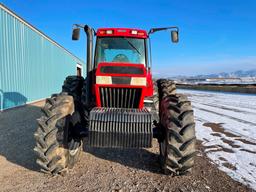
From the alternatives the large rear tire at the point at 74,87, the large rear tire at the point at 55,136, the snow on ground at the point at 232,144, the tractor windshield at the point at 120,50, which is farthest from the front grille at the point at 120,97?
the snow on ground at the point at 232,144

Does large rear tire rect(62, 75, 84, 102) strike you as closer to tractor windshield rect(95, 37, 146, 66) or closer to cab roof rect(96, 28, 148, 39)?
tractor windshield rect(95, 37, 146, 66)

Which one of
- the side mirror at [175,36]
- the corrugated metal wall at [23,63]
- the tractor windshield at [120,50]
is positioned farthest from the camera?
the corrugated metal wall at [23,63]

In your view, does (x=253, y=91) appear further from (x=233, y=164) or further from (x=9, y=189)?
(x=9, y=189)

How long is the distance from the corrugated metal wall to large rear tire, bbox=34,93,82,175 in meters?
7.43

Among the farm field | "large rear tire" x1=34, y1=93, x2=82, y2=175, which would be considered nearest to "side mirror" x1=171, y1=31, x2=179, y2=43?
the farm field

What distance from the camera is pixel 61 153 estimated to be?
368 centimetres

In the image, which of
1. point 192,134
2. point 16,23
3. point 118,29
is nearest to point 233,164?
point 192,134

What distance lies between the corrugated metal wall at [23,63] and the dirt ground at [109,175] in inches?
243

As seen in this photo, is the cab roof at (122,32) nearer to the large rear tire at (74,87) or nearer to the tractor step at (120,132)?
the large rear tire at (74,87)

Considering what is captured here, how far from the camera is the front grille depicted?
13.6 ft

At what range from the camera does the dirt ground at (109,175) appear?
3.48 metres

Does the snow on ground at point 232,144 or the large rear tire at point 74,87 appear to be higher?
the large rear tire at point 74,87

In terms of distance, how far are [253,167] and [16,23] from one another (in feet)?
38.8

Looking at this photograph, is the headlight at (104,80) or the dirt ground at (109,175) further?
the headlight at (104,80)
